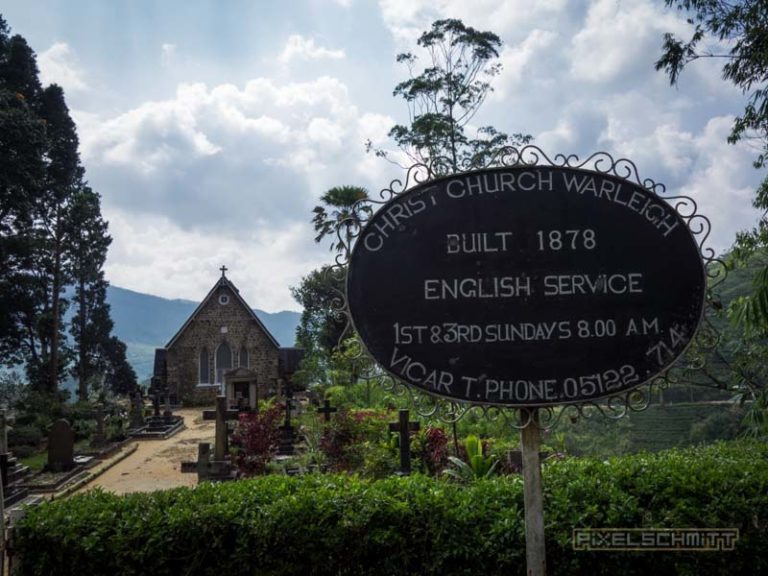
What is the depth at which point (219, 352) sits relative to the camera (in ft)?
115

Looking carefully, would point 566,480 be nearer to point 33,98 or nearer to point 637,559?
point 637,559

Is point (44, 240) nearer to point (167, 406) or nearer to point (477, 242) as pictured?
point (167, 406)

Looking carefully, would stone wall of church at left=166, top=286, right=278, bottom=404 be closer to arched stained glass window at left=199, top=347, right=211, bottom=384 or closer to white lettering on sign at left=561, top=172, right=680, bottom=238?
arched stained glass window at left=199, top=347, right=211, bottom=384

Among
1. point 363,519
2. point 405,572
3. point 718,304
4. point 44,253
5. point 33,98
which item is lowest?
point 405,572

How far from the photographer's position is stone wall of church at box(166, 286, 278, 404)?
113 ft

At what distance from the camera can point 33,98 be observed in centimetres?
2717

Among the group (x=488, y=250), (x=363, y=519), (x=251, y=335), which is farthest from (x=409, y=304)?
(x=251, y=335)

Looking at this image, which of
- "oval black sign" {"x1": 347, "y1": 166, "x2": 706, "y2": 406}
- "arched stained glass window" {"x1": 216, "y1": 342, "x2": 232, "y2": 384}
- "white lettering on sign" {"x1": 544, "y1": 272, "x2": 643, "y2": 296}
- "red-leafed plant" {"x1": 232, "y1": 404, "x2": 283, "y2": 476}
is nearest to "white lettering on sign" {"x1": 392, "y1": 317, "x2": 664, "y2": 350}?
"oval black sign" {"x1": 347, "y1": 166, "x2": 706, "y2": 406}

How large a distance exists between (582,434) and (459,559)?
74.5 ft

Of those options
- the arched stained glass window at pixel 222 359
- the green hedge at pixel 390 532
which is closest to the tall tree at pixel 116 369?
the arched stained glass window at pixel 222 359

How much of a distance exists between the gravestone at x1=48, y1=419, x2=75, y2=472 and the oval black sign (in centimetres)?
1436

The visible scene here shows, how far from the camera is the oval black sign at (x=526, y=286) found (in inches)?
150

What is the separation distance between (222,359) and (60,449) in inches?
786

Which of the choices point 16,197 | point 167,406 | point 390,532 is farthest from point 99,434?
point 390,532
